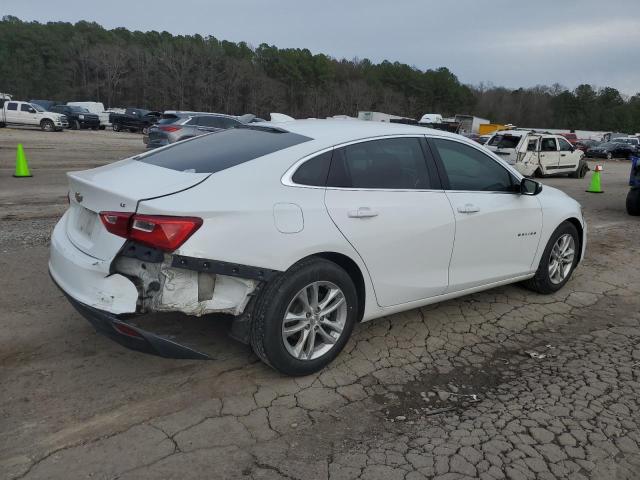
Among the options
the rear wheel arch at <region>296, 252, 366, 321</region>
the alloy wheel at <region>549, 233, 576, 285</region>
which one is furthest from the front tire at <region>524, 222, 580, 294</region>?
the rear wheel arch at <region>296, 252, 366, 321</region>

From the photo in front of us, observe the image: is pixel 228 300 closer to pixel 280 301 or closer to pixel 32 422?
pixel 280 301

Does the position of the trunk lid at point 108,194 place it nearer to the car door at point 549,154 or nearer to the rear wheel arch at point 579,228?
the rear wheel arch at point 579,228

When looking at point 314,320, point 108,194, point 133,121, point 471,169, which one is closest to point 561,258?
point 471,169

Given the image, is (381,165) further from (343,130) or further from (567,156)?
(567,156)

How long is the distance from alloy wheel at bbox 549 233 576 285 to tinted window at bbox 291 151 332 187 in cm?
275

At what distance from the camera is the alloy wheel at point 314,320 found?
329 cm

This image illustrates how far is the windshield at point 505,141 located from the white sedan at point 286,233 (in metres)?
14.6

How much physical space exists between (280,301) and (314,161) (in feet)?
3.09

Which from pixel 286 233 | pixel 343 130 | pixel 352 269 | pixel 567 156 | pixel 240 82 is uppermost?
pixel 240 82

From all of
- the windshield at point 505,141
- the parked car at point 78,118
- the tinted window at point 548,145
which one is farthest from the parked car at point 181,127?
the parked car at point 78,118

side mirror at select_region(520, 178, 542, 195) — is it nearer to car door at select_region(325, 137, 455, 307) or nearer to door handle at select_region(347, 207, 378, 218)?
car door at select_region(325, 137, 455, 307)

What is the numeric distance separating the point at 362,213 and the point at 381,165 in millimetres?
502

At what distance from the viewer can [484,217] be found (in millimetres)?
4277

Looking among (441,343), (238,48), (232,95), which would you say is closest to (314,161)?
(441,343)
